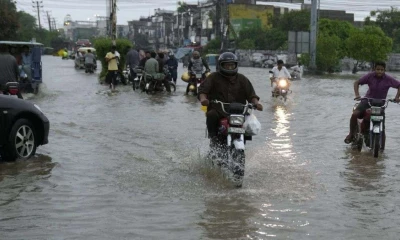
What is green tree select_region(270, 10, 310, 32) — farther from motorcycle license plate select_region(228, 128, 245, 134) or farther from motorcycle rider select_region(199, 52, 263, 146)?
motorcycle license plate select_region(228, 128, 245, 134)

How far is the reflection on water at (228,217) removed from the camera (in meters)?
6.30

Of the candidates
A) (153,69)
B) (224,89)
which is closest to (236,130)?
(224,89)

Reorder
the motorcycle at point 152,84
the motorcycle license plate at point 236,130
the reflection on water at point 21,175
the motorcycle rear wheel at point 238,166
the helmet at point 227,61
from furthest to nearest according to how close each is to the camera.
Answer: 1. the motorcycle at point 152,84
2. the helmet at point 227,61
3. the motorcycle license plate at point 236,130
4. the motorcycle rear wheel at point 238,166
5. the reflection on water at point 21,175

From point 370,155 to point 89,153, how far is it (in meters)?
4.28

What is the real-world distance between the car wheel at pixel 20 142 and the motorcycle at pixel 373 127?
4.97m

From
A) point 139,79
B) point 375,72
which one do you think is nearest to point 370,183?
point 375,72

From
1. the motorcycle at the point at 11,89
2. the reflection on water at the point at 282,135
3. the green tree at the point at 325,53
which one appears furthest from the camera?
the green tree at the point at 325,53

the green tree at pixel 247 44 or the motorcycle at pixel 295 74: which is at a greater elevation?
the green tree at pixel 247 44

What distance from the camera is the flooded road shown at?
6.46m

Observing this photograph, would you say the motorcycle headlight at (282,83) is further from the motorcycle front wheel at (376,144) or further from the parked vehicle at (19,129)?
the parked vehicle at (19,129)

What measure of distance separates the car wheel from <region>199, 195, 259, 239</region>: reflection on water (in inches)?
132

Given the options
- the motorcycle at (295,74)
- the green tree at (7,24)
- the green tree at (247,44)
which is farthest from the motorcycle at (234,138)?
the green tree at (247,44)

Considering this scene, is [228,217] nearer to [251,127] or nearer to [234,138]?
[234,138]

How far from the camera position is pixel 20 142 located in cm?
995
